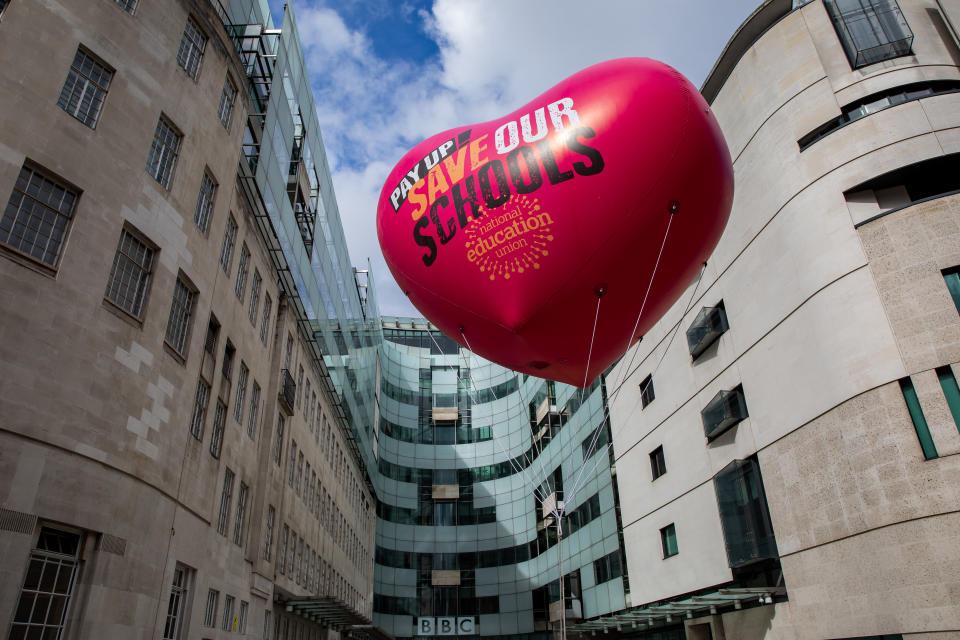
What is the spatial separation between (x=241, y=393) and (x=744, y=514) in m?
21.7

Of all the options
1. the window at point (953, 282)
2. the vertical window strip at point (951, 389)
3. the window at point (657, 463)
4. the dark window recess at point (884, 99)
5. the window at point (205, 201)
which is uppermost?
the dark window recess at point (884, 99)

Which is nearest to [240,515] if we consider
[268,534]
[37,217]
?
[268,534]

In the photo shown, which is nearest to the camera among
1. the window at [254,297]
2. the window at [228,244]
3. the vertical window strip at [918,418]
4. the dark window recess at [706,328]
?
the vertical window strip at [918,418]

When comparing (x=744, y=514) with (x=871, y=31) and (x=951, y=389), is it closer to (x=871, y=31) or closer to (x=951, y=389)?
(x=951, y=389)

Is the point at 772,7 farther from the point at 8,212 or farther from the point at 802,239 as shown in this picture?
the point at 8,212

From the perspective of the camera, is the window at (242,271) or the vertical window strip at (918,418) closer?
the vertical window strip at (918,418)

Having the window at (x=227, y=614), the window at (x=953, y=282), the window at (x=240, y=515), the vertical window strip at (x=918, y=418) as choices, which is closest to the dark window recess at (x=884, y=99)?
the window at (x=953, y=282)

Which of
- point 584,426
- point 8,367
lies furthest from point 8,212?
point 584,426

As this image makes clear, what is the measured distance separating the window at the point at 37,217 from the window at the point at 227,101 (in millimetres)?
9294

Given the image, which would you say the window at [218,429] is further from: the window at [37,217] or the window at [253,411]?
the window at [37,217]

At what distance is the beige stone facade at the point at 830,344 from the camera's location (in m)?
18.8

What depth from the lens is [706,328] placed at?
30656 mm

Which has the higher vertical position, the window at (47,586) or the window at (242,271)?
the window at (242,271)

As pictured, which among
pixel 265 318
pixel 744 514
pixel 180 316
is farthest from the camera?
pixel 265 318
